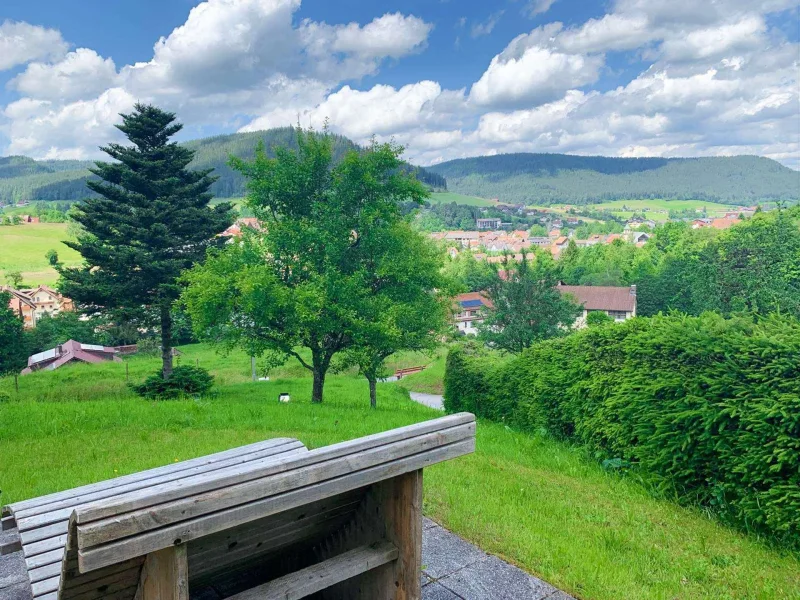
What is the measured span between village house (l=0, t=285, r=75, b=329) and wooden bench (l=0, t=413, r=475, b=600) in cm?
4278

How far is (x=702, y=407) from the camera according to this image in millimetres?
4945

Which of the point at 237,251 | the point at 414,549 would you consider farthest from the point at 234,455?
the point at 237,251

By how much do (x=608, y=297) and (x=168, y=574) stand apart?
68.8m

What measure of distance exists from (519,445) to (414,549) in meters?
5.70

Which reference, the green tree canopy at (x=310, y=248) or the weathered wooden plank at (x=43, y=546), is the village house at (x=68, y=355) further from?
the weathered wooden plank at (x=43, y=546)

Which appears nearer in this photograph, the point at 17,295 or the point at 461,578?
the point at 461,578

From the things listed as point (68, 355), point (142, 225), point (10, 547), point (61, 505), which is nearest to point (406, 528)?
point (61, 505)

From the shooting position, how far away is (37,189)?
12281 cm

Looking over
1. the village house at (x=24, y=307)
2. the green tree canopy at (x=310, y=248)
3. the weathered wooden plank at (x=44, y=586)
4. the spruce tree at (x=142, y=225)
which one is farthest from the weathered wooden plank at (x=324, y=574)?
the village house at (x=24, y=307)

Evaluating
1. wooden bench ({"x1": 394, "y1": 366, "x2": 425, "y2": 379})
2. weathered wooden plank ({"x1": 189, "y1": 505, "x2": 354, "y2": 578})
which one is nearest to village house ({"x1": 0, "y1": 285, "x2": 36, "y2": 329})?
wooden bench ({"x1": 394, "y1": 366, "x2": 425, "y2": 379})

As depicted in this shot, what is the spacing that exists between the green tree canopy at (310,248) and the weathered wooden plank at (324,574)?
11141 mm

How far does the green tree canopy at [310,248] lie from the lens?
13.5 metres

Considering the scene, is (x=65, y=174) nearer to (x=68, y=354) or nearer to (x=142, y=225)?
(x=68, y=354)

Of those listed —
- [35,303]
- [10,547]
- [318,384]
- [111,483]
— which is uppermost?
[111,483]
